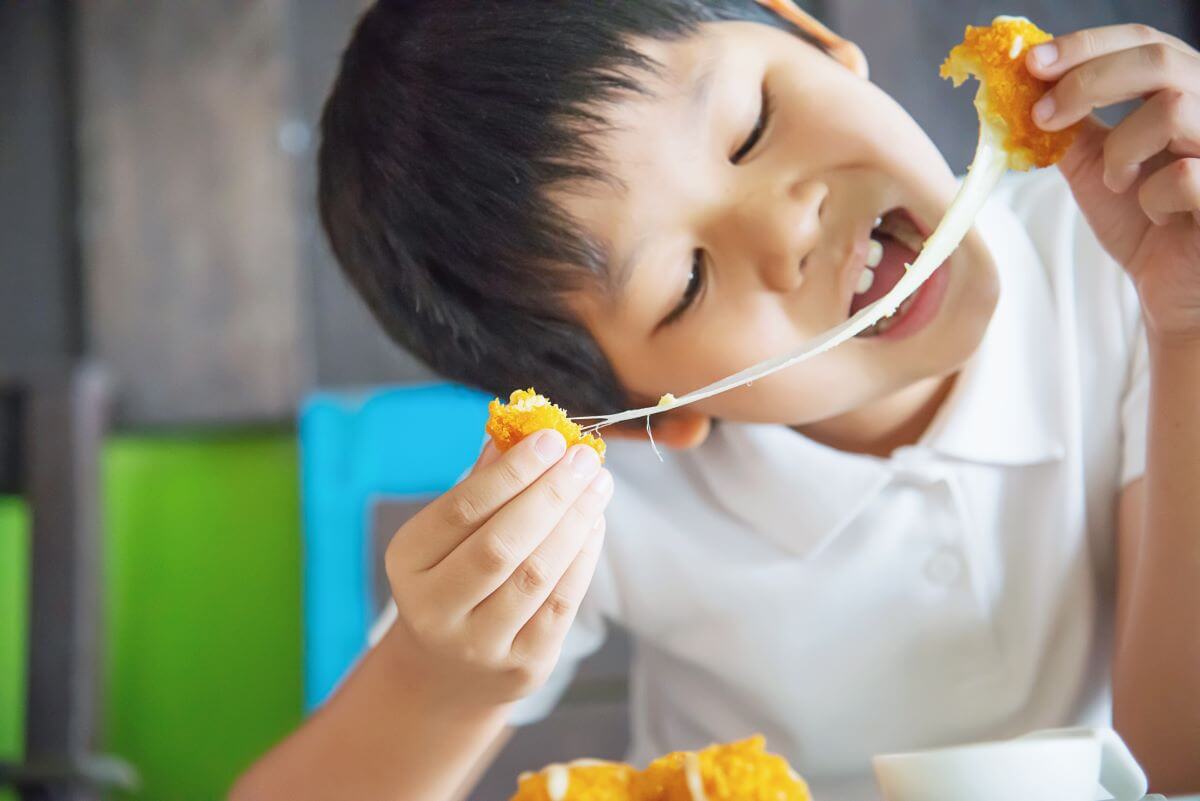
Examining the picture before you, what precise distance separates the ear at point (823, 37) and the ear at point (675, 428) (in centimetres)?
17

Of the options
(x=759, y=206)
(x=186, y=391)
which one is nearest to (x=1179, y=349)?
(x=759, y=206)

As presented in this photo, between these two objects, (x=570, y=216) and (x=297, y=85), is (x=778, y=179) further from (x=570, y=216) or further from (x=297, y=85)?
(x=297, y=85)

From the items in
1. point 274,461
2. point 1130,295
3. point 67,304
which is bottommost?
point 274,461

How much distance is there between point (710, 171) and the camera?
424 millimetres

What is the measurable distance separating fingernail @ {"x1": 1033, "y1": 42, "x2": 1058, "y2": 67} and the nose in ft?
0.29

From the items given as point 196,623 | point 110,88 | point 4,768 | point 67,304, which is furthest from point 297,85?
point 4,768

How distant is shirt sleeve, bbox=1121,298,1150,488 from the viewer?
49cm

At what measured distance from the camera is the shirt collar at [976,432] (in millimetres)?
520

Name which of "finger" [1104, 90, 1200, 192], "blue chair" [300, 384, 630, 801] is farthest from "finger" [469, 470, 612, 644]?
"blue chair" [300, 384, 630, 801]

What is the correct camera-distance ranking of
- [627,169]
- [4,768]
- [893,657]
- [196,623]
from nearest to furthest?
[627,169]
[893,657]
[4,768]
[196,623]

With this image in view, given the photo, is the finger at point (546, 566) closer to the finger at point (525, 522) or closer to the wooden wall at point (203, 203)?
the finger at point (525, 522)

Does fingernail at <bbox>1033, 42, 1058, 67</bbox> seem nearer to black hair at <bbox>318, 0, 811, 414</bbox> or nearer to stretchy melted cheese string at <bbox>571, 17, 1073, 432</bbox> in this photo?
stretchy melted cheese string at <bbox>571, 17, 1073, 432</bbox>

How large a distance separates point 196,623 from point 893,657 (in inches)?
26.3

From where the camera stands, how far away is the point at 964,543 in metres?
0.53
